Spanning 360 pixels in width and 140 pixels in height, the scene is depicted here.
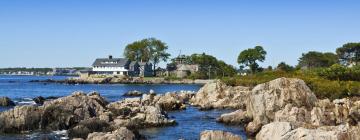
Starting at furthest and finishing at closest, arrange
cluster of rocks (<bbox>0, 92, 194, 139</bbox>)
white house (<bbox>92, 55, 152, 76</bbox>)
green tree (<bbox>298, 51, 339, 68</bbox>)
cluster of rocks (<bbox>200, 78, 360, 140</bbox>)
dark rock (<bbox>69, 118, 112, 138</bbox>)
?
white house (<bbox>92, 55, 152, 76</bbox>), green tree (<bbox>298, 51, 339, 68</bbox>), cluster of rocks (<bbox>200, 78, 360, 140</bbox>), cluster of rocks (<bbox>0, 92, 194, 139</bbox>), dark rock (<bbox>69, 118, 112, 138</bbox>)

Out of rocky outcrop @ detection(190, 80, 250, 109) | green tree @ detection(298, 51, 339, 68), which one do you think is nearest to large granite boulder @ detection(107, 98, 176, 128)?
rocky outcrop @ detection(190, 80, 250, 109)

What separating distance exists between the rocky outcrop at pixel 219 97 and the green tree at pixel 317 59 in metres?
93.9

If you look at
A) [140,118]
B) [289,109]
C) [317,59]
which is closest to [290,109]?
[289,109]

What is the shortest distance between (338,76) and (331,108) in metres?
33.0

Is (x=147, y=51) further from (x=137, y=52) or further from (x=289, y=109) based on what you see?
(x=289, y=109)

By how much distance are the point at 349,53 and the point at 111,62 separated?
8370 cm

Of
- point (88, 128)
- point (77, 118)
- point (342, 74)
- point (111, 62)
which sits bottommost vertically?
point (88, 128)

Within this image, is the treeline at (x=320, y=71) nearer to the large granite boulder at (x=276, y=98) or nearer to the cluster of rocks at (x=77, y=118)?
the large granite boulder at (x=276, y=98)

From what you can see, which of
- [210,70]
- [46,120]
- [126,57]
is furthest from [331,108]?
[126,57]

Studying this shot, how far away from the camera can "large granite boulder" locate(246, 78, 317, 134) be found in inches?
1789

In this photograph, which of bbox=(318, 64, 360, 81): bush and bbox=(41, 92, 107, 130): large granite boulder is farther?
bbox=(318, 64, 360, 81): bush

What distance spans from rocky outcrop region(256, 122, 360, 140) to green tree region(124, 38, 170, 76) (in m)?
161

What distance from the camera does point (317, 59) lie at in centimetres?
17012

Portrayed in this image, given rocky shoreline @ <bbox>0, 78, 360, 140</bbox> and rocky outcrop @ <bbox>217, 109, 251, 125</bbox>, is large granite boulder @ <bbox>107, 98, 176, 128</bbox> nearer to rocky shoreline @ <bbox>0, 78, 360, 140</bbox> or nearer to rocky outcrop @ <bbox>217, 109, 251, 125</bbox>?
rocky shoreline @ <bbox>0, 78, 360, 140</bbox>
